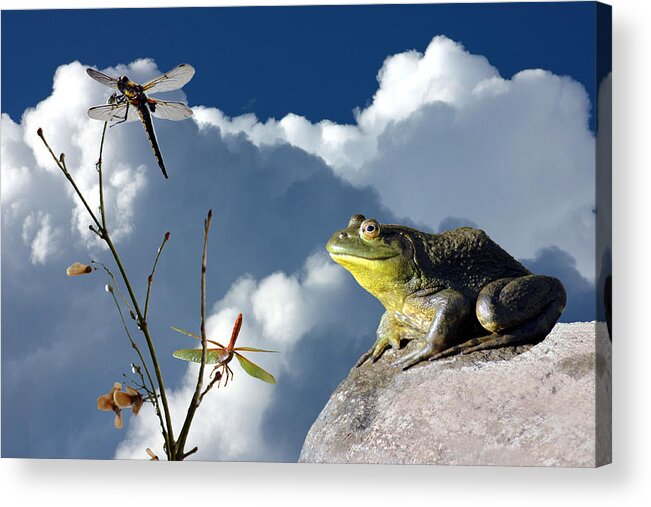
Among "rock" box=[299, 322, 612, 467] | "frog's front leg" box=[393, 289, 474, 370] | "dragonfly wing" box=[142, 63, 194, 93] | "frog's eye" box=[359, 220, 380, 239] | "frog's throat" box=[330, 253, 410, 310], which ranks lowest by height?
"rock" box=[299, 322, 612, 467]

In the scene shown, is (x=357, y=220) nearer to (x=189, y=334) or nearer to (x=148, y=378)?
(x=189, y=334)

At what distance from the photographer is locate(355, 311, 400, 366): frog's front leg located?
5.27 meters

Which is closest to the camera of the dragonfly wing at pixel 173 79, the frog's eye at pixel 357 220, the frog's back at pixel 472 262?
the frog's back at pixel 472 262

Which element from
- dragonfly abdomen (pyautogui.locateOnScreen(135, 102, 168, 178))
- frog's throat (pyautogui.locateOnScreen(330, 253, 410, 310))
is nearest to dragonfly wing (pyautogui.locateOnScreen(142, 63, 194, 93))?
dragonfly abdomen (pyautogui.locateOnScreen(135, 102, 168, 178))

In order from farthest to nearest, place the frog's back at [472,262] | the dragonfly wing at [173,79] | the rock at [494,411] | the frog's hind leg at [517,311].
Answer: the dragonfly wing at [173,79] → the frog's back at [472,262] → the frog's hind leg at [517,311] → the rock at [494,411]

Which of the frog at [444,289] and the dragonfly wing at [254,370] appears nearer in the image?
the frog at [444,289]

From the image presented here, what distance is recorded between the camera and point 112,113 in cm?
546

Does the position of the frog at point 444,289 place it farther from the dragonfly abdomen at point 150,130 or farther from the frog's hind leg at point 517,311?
the dragonfly abdomen at point 150,130

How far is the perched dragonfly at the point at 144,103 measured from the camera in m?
5.38

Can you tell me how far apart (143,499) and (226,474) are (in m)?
0.40

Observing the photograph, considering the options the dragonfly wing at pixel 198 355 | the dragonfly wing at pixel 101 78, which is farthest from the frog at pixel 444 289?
the dragonfly wing at pixel 101 78

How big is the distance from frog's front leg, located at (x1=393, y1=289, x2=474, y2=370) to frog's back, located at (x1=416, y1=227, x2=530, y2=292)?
8cm

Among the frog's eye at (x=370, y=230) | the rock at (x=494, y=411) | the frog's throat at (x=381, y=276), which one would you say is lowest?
the rock at (x=494, y=411)

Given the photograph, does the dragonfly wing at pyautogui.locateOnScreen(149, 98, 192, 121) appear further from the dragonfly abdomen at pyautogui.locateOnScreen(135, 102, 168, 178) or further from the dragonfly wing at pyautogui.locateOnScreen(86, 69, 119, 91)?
the dragonfly wing at pyautogui.locateOnScreen(86, 69, 119, 91)
